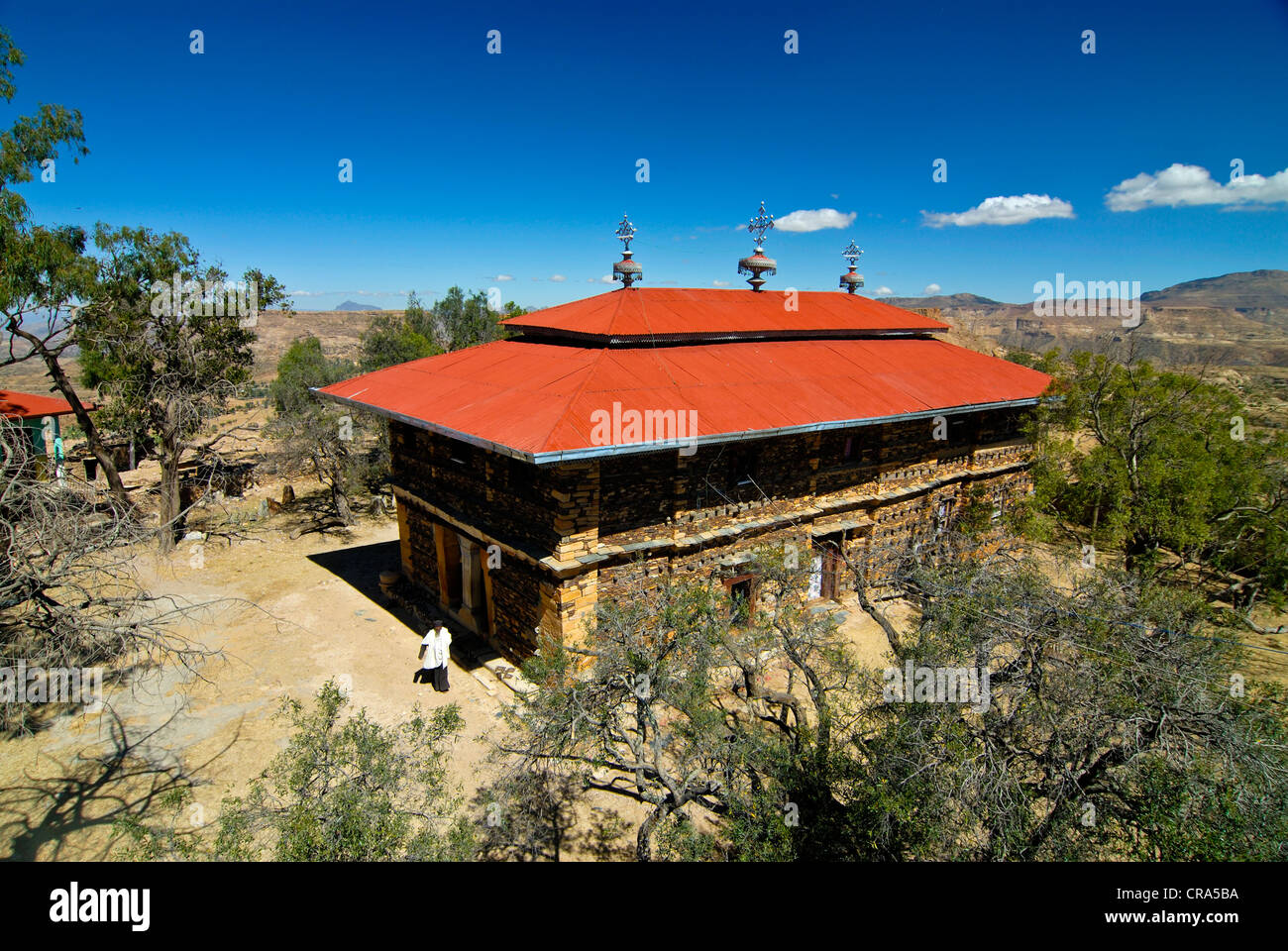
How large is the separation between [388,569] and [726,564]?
961 centimetres

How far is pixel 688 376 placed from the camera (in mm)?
11805

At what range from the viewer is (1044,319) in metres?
106

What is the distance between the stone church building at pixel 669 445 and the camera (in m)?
10.1

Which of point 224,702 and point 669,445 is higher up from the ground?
point 669,445

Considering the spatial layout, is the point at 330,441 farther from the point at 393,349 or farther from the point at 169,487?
the point at 393,349

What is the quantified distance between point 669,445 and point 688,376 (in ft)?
8.69

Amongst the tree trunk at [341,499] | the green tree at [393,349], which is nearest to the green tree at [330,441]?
the tree trunk at [341,499]

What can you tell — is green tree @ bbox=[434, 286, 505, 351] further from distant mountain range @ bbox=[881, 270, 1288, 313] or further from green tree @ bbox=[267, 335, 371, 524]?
distant mountain range @ bbox=[881, 270, 1288, 313]

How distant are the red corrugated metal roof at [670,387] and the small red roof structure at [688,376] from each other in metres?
0.03

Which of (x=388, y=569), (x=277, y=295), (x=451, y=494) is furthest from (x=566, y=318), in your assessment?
(x=277, y=295)

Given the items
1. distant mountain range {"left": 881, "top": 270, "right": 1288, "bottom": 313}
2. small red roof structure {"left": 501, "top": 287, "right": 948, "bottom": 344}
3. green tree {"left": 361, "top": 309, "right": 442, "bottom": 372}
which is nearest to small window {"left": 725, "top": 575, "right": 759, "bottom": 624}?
small red roof structure {"left": 501, "top": 287, "right": 948, "bottom": 344}

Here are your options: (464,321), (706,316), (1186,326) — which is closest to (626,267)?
(706,316)

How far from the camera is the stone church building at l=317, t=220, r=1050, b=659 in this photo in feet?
33.1

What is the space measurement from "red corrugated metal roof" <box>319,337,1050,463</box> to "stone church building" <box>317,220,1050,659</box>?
50mm
